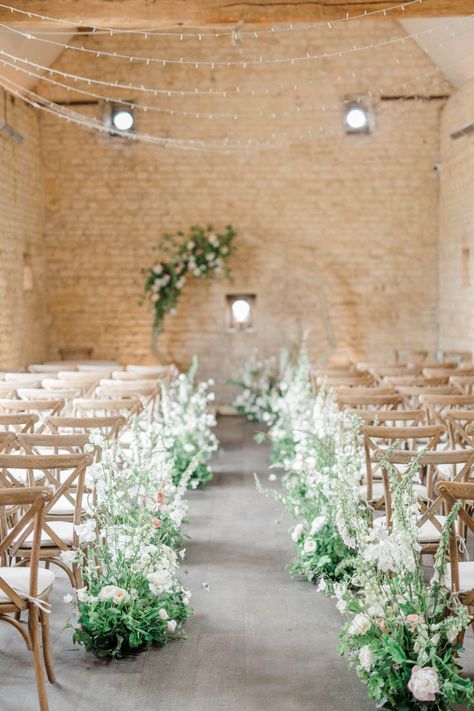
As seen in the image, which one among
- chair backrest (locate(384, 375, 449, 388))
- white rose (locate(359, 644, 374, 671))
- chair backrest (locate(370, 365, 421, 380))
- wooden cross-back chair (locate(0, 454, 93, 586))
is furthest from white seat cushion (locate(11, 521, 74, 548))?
chair backrest (locate(370, 365, 421, 380))

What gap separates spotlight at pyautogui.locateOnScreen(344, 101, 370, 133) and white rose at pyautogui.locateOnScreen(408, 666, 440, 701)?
11.0 metres

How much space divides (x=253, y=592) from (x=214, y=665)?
1.03 m

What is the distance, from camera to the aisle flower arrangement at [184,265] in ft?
41.8

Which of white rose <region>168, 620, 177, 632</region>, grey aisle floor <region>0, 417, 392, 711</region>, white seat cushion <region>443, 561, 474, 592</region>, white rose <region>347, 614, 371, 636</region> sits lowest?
grey aisle floor <region>0, 417, 392, 711</region>

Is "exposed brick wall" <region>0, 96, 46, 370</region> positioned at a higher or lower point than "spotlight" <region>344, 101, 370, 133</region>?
lower

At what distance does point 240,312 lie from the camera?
13.4 m

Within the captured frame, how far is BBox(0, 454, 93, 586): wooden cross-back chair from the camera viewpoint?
3.94 m

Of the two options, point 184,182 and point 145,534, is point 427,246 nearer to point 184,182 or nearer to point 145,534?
point 184,182

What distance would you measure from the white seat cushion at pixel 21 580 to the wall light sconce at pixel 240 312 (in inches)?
385

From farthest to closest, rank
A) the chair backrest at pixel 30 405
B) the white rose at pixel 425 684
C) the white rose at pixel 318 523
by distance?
1. the chair backrest at pixel 30 405
2. the white rose at pixel 318 523
3. the white rose at pixel 425 684

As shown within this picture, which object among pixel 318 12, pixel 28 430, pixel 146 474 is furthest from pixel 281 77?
pixel 146 474

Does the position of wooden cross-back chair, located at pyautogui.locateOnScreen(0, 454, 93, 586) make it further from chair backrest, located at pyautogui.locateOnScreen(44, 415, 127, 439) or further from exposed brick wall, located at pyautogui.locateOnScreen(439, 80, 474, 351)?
exposed brick wall, located at pyautogui.locateOnScreen(439, 80, 474, 351)

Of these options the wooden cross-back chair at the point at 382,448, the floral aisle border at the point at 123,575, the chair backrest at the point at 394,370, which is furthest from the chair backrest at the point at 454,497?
the chair backrest at the point at 394,370

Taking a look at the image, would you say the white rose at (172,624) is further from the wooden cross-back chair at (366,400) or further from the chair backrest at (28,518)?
the wooden cross-back chair at (366,400)
